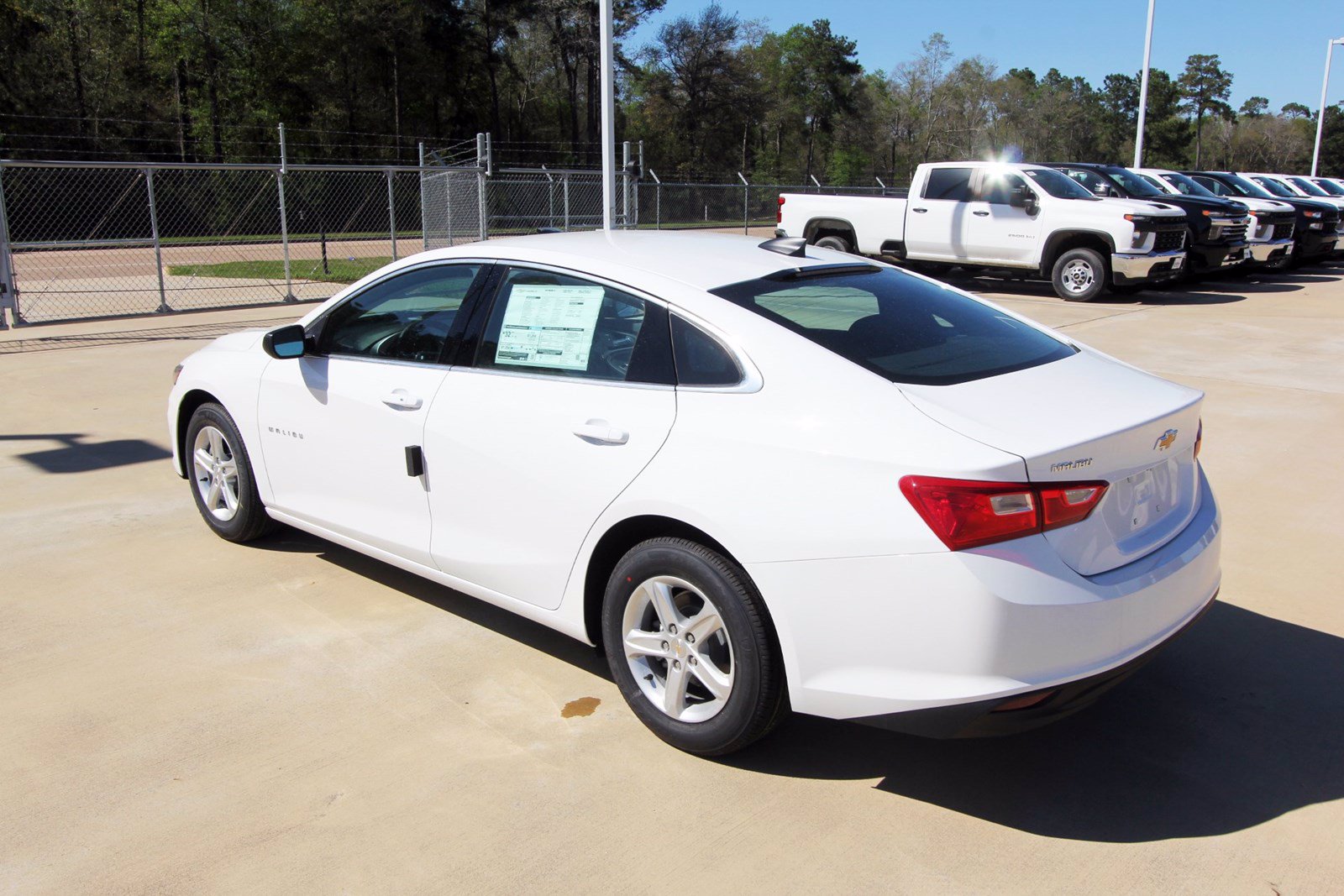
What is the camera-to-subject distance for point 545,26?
187ft

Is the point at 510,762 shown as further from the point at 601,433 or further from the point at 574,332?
the point at 574,332

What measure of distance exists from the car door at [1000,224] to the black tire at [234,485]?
44.2 ft

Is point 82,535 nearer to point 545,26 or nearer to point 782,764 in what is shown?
point 782,764

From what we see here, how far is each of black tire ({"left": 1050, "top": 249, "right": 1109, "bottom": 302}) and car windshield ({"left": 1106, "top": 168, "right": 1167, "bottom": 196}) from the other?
6.53ft

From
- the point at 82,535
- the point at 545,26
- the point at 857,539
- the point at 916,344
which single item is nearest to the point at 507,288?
the point at 916,344

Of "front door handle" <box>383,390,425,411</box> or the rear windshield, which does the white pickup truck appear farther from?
"front door handle" <box>383,390,425,411</box>

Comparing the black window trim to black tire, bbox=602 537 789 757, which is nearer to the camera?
black tire, bbox=602 537 789 757

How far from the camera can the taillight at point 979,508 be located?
8.97 ft

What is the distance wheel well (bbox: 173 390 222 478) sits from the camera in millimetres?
5301

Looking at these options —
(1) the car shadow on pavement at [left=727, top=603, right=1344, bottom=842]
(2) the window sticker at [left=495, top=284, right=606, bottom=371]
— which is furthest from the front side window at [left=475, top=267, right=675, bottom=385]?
(1) the car shadow on pavement at [left=727, top=603, right=1344, bottom=842]

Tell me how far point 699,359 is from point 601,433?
0.39 metres

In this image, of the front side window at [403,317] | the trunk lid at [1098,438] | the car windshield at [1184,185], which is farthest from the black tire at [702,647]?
the car windshield at [1184,185]

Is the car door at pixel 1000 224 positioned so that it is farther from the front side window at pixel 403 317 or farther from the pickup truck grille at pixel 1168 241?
the front side window at pixel 403 317

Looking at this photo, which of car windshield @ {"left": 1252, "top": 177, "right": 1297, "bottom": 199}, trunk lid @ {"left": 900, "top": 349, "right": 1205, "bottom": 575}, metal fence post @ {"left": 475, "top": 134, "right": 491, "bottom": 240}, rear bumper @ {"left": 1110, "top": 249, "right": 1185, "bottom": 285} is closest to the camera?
trunk lid @ {"left": 900, "top": 349, "right": 1205, "bottom": 575}
